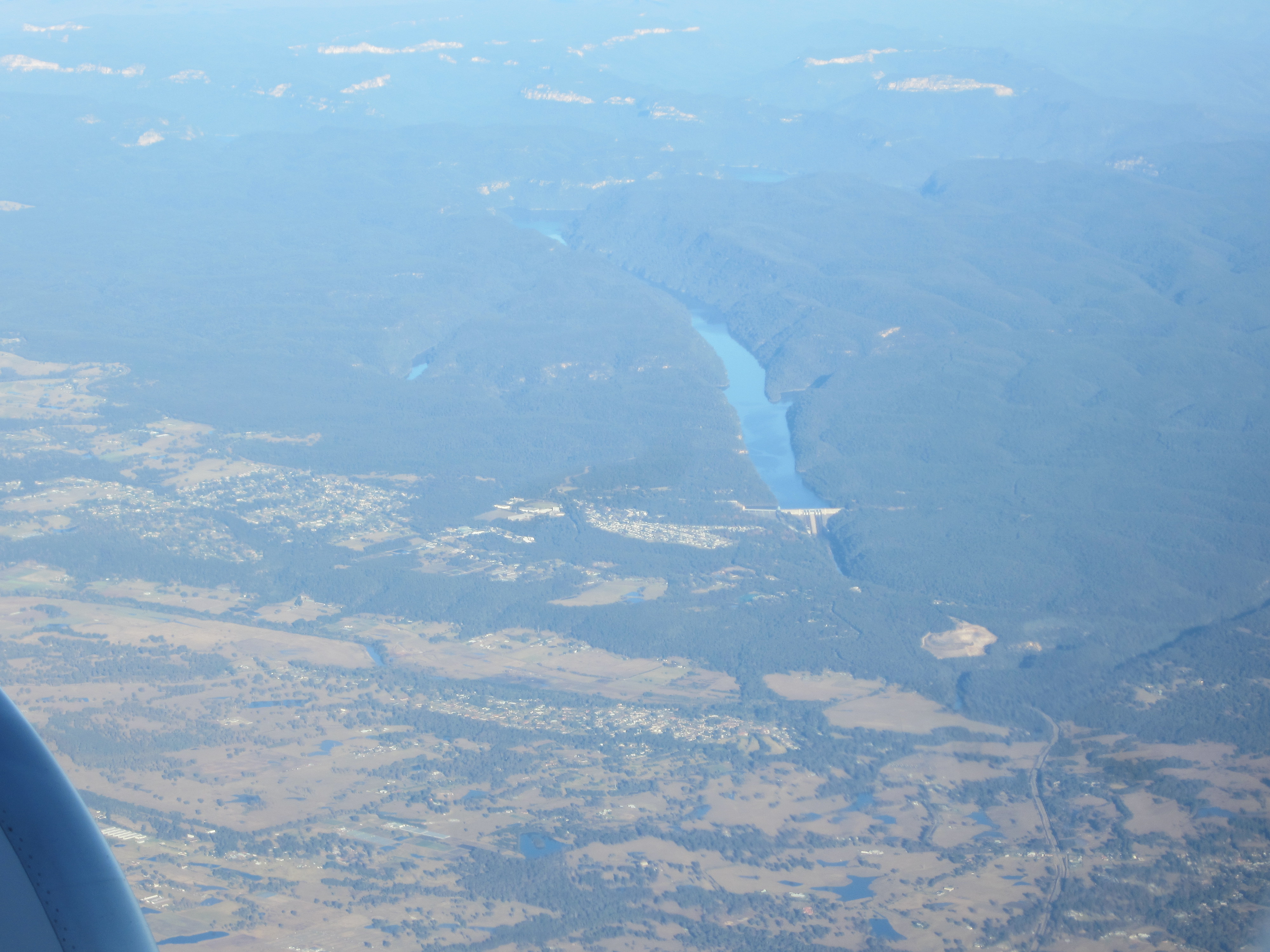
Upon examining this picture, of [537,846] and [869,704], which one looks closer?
[537,846]

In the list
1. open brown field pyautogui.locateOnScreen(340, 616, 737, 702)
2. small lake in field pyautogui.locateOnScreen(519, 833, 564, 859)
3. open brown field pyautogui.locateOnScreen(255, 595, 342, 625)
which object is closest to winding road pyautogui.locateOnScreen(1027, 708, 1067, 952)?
open brown field pyautogui.locateOnScreen(340, 616, 737, 702)

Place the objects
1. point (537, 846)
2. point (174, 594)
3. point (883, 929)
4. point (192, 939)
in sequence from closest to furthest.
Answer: point (192, 939) < point (883, 929) < point (537, 846) < point (174, 594)

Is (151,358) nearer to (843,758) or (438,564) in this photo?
(438,564)

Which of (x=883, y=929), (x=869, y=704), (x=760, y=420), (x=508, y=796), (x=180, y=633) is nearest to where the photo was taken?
(x=883, y=929)

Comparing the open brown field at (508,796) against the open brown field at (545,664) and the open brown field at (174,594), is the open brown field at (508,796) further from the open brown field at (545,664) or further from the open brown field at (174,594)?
the open brown field at (174,594)

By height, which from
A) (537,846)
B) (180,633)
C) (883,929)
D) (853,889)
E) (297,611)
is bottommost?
(297,611)


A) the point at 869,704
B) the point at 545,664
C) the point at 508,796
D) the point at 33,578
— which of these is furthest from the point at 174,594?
the point at 869,704

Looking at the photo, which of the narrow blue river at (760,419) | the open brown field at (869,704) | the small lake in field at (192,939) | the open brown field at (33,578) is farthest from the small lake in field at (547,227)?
the small lake in field at (192,939)

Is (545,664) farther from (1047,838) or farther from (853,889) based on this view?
(1047,838)

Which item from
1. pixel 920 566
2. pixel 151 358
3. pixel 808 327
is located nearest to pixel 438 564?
pixel 920 566
